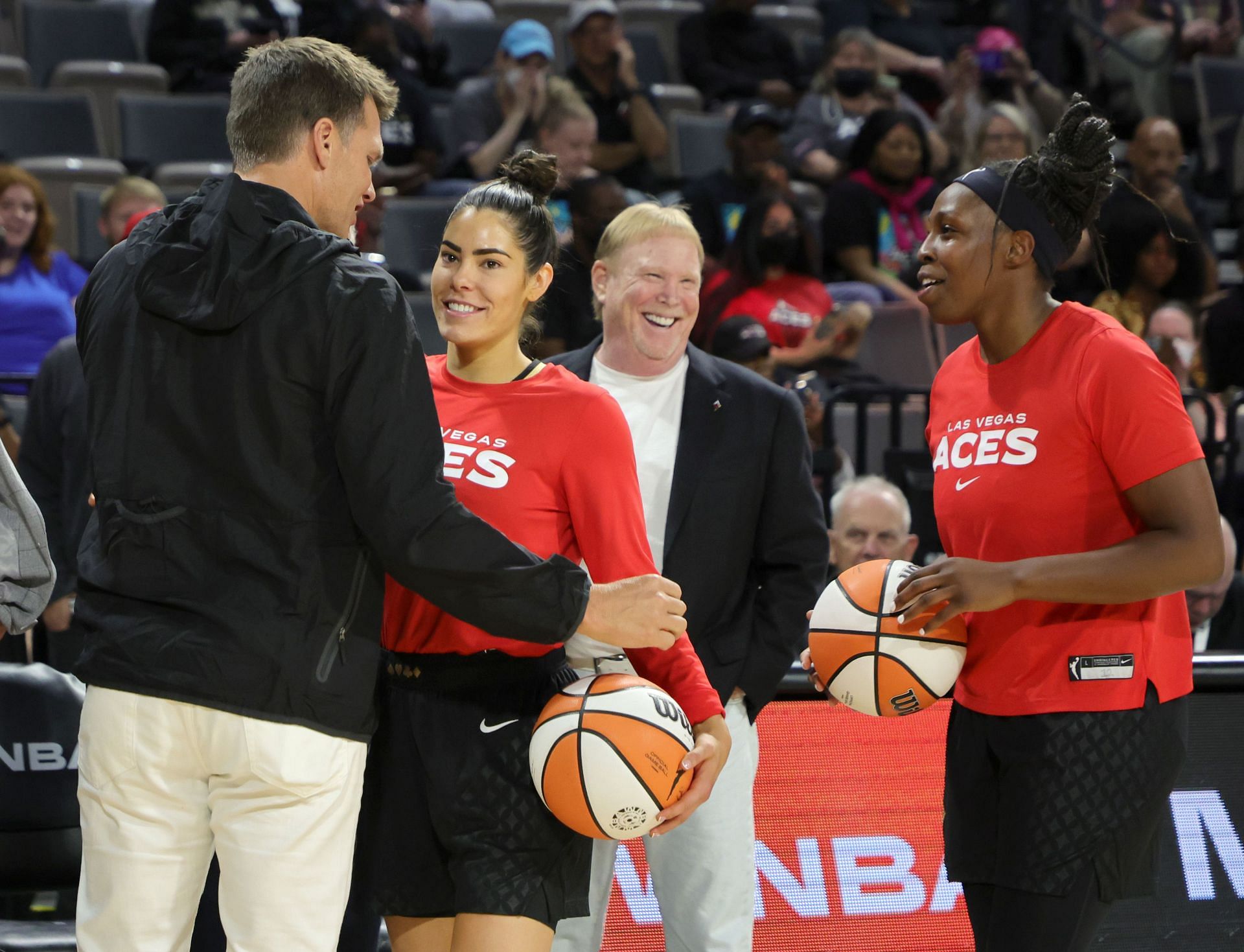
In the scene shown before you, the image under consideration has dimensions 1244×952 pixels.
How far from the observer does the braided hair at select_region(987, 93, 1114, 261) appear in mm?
2824

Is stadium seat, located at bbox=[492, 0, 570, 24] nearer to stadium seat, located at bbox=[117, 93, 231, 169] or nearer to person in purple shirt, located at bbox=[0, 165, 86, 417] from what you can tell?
stadium seat, located at bbox=[117, 93, 231, 169]

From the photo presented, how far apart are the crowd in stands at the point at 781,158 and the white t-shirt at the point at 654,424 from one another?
4.73 ft

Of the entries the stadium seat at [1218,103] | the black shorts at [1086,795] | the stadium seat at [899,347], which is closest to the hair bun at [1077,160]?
the black shorts at [1086,795]

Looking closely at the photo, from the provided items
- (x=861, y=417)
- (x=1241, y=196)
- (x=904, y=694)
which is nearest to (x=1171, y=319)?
(x=861, y=417)

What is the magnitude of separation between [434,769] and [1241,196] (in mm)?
8242

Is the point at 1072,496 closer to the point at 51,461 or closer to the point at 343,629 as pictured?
the point at 343,629

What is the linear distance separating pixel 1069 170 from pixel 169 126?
6313 millimetres

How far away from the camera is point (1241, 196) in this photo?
9.49 meters

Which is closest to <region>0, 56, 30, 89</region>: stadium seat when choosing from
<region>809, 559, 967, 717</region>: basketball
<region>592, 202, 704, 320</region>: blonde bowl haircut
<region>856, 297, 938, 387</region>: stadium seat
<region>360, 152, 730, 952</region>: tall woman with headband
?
<region>856, 297, 938, 387</region>: stadium seat

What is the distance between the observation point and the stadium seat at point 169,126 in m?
8.08

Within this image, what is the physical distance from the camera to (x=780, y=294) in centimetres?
681

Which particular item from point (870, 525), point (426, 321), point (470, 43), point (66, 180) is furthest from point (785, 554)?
point (470, 43)

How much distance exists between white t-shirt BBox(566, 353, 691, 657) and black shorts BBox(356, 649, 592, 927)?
82 cm

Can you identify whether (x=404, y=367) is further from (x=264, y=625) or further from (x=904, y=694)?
(x=904, y=694)
